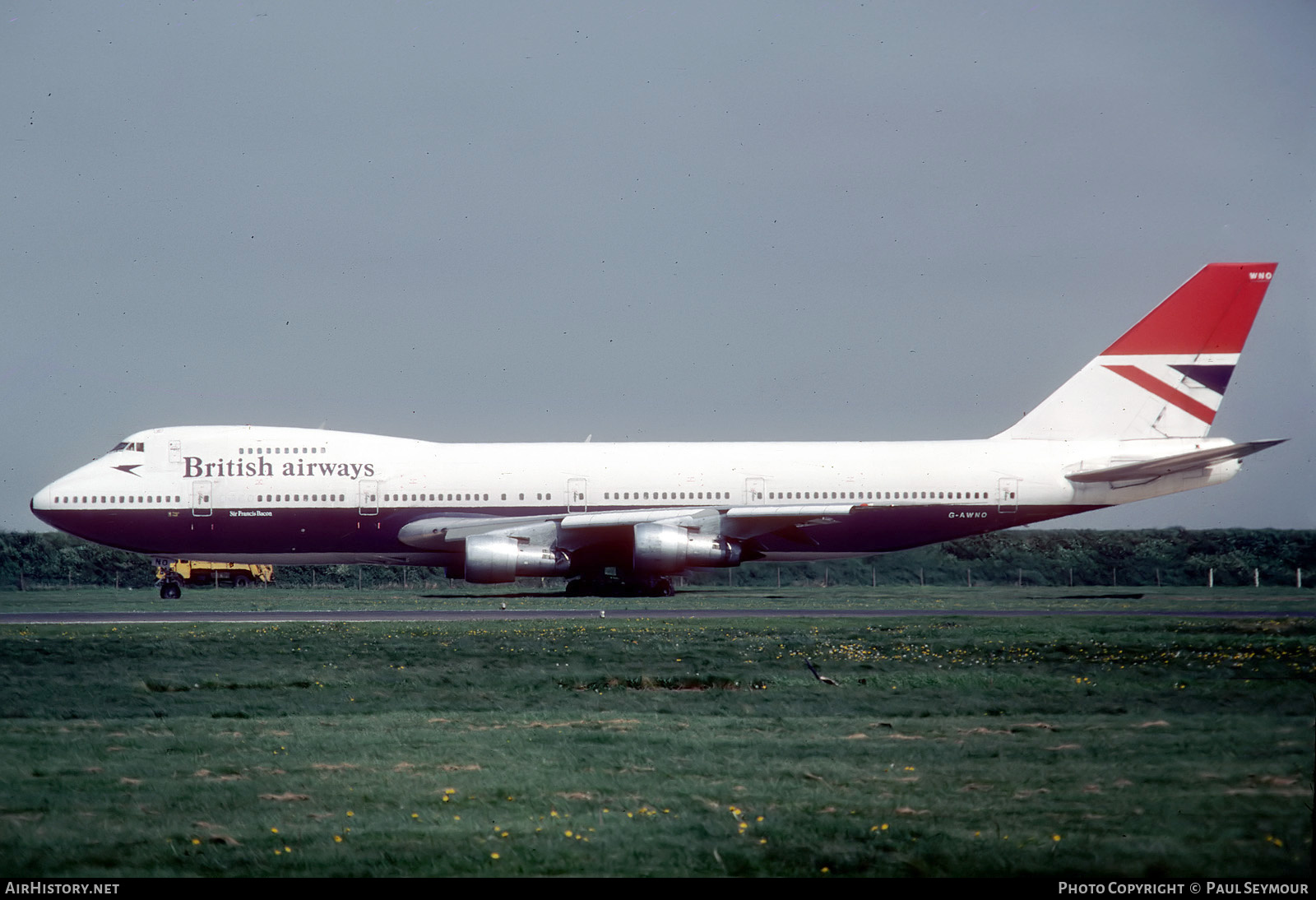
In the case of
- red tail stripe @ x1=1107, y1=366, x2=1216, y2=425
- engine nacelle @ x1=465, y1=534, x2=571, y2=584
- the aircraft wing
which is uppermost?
red tail stripe @ x1=1107, y1=366, x2=1216, y2=425

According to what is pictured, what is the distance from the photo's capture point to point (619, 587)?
35.2m

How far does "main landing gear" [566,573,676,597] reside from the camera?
33.9 m

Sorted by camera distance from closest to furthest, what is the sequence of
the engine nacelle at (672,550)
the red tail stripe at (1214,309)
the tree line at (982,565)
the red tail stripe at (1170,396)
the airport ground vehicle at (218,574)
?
1. the engine nacelle at (672,550)
2. the red tail stripe at (1214,309)
3. the red tail stripe at (1170,396)
4. the tree line at (982,565)
5. the airport ground vehicle at (218,574)

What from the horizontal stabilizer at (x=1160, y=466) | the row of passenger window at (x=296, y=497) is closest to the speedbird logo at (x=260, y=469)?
the row of passenger window at (x=296, y=497)

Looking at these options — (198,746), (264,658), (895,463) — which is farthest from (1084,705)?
(895,463)

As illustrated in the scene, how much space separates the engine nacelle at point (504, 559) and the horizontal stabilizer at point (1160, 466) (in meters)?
14.8

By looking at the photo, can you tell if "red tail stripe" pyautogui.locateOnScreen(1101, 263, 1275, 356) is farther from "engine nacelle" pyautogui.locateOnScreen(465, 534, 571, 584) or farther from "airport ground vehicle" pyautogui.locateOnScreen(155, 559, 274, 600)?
"airport ground vehicle" pyautogui.locateOnScreen(155, 559, 274, 600)

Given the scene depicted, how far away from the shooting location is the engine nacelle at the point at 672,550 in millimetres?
31531

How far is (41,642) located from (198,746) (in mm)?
10672

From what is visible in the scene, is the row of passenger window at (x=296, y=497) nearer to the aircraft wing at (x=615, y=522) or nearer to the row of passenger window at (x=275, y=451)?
the row of passenger window at (x=275, y=451)

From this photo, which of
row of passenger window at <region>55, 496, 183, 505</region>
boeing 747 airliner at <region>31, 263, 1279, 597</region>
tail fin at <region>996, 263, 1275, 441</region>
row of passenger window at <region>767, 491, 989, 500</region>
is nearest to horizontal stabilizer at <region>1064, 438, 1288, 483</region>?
boeing 747 airliner at <region>31, 263, 1279, 597</region>

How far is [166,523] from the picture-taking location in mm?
34094

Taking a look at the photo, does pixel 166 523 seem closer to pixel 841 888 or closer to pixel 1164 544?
pixel 841 888

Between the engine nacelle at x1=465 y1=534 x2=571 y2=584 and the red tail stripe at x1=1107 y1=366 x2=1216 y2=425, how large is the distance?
17789mm
